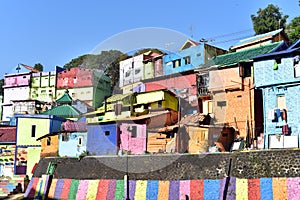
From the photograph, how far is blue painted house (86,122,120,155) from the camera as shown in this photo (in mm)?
29067

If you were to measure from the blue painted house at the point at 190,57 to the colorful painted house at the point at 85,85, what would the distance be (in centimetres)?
742

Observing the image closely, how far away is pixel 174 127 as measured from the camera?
2856 cm

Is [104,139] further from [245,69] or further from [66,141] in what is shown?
[245,69]

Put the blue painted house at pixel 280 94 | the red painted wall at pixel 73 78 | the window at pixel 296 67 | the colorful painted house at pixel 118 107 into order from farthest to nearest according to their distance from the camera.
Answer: the red painted wall at pixel 73 78, the colorful painted house at pixel 118 107, the window at pixel 296 67, the blue painted house at pixel 280 94

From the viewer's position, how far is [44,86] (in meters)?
57.2

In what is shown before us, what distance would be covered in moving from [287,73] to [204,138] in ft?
22.9

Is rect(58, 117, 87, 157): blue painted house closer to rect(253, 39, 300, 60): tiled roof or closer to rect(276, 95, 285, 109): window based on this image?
rect(253, 39, 300, 60): tiled roof

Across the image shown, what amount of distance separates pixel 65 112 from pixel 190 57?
14128 mm

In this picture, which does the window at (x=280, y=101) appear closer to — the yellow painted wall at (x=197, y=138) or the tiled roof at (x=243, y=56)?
the tiled roof at (x=243, y=56)

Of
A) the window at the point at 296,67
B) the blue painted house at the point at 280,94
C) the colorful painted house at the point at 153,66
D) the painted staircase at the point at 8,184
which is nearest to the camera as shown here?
the blue painted house at the point at 280,94

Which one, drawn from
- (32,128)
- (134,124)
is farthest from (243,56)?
(32,128)

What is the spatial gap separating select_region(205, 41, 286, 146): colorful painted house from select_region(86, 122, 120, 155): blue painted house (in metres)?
7.97

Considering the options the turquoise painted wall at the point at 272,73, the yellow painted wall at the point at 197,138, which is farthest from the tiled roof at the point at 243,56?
the yellow painted wall at the point at 197,138

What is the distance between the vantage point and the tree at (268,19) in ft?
147
